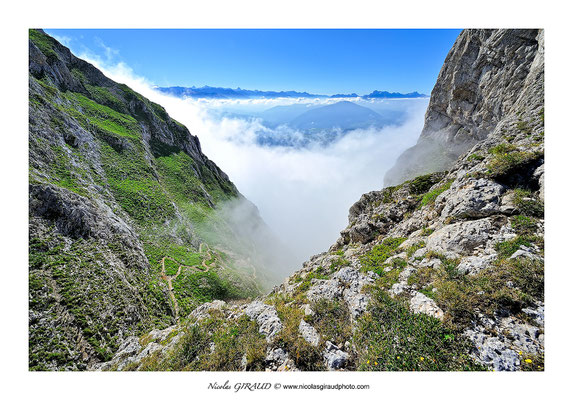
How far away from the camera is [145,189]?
4338 cm

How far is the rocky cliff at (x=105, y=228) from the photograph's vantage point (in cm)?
1476

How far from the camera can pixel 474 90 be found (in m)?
52.6

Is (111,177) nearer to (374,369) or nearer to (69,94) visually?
(69,94)

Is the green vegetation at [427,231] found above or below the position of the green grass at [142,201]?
above

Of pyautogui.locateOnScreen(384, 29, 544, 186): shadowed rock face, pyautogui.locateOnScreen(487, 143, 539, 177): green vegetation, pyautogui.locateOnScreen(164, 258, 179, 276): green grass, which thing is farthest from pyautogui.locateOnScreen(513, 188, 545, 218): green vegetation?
pyautogui.locateOnScreen(164, 258, 179, 276): green grass

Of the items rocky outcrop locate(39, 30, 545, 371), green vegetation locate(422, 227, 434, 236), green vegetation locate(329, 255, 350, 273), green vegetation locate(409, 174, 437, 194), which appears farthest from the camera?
green vegetation locate(409, 174, 437, 194)

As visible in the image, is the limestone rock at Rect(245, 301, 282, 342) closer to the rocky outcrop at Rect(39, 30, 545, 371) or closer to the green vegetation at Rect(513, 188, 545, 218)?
the rocky outcrop at Rect(39, 30, 545, 371)

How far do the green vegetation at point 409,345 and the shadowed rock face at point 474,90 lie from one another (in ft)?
103

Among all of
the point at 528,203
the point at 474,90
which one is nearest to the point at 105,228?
the point at 528,203

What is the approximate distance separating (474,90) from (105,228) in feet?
272

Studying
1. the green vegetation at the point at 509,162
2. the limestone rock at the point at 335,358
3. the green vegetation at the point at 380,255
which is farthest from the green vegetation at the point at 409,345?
the green vegetation at the point at 509,162

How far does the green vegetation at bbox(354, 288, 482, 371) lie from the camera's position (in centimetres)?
581

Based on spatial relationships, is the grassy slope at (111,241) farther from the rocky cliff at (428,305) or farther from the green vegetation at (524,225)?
the green vegetation at (524,225)

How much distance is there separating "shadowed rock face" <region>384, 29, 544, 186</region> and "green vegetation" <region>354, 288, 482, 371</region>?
31479 mm
